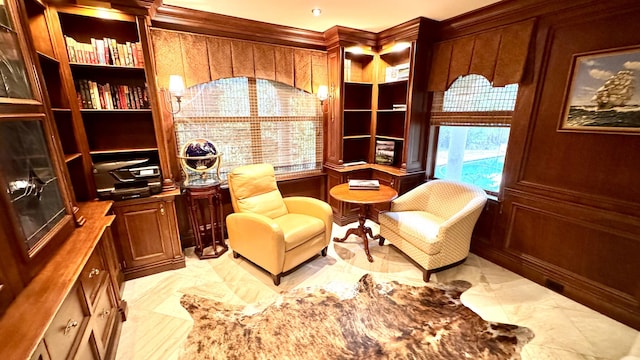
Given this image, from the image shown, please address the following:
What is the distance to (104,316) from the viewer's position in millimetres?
1652

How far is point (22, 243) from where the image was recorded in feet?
3.76

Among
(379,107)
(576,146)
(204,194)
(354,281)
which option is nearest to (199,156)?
(204,194)

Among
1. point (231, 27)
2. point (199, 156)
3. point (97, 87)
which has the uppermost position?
point (231, 27)

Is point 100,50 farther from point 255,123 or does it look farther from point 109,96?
point 255,123

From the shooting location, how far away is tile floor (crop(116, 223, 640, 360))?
69.8 inches

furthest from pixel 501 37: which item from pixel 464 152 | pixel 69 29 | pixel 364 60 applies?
pixel 69 29

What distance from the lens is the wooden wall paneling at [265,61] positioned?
296cm

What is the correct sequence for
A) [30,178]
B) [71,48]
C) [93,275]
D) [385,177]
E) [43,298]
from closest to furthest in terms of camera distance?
[43,298]
[30,178]
[93,275]
[71,48]
[385,177]

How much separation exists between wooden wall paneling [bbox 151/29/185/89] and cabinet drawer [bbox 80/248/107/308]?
1.70 meters

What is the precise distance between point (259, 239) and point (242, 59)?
1936 mm

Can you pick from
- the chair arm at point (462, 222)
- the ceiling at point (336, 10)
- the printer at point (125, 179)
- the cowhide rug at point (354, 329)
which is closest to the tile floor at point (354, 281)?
the cowhide rug at point (354, 329)

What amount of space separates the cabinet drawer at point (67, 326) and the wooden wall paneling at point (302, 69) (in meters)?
2.78

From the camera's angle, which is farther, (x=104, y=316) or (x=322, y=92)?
(x=322, y=92)

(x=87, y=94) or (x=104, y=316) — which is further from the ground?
(x=87, y=94)
